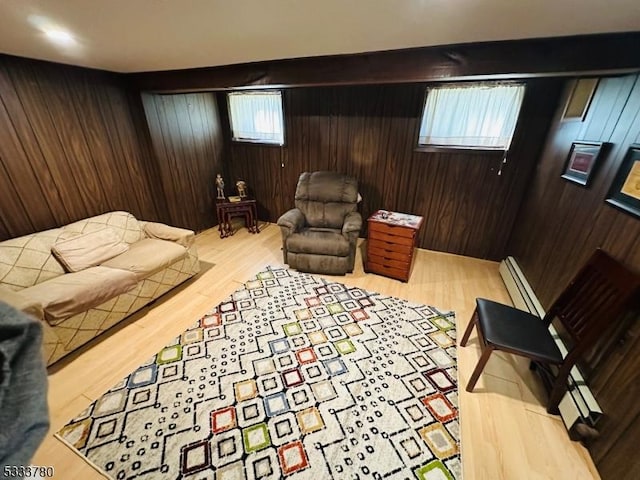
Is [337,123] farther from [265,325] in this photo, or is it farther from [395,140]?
[265,325]

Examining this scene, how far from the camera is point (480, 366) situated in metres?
1.53

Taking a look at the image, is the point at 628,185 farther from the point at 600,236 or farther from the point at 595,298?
the point at 595,298

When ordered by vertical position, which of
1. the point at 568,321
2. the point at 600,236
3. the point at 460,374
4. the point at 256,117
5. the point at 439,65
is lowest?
the point at 460,374

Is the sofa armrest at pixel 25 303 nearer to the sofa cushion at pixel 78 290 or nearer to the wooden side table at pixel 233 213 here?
the sofa cushion at pixel 78 290

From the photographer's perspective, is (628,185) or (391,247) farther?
(391,247)

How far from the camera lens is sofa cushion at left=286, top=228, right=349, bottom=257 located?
2666mm

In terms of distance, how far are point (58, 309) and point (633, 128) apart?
3.74 meters

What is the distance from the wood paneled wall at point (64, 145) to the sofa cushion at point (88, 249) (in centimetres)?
42

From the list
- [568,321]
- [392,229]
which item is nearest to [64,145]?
[392,229]

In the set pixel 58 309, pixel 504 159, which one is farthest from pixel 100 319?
pixel 504 159

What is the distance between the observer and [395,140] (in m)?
3.13

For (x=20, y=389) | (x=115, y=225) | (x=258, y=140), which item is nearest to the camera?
(x=20, y=389)

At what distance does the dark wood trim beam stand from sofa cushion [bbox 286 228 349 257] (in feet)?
4.66

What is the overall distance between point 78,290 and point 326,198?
235 cm
